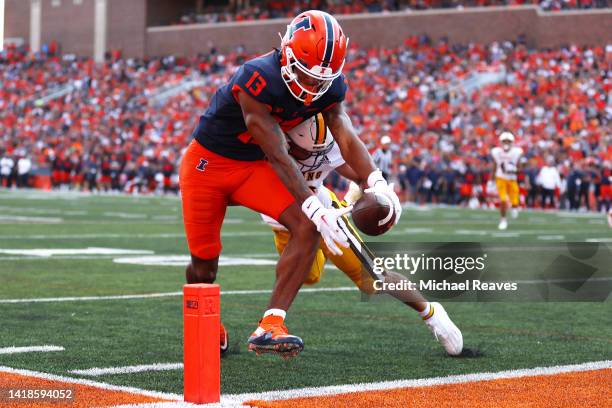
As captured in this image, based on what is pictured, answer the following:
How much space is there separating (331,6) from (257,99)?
38.6m

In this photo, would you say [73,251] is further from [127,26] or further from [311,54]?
[127,26]

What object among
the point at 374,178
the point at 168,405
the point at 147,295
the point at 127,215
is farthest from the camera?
the point at 127,215

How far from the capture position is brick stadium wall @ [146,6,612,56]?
114ft

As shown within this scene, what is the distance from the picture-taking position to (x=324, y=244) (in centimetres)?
542

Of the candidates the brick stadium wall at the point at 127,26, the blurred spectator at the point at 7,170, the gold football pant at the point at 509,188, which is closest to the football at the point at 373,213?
the gold football pant at the point at 509,188

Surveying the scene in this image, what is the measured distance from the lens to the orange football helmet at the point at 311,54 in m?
4.78

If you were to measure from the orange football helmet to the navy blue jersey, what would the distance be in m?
0.07

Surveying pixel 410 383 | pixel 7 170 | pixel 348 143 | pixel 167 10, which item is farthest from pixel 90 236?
pixel 167 10

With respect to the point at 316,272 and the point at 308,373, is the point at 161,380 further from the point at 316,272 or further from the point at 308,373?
the point at 316,272

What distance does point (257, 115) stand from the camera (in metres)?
4.88

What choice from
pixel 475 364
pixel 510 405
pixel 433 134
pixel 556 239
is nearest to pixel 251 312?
pixel 475 364

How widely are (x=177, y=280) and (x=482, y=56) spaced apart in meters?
27.1

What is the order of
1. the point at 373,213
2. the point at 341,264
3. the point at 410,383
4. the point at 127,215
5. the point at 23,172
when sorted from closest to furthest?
the point at 410,383 → the point at 373,213 → the point at 341,264 → the point at 127,215 → the point at 23,172

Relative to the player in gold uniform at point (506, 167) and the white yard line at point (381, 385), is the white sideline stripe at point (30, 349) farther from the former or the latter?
the player in gold uniform at point (506, 167)
